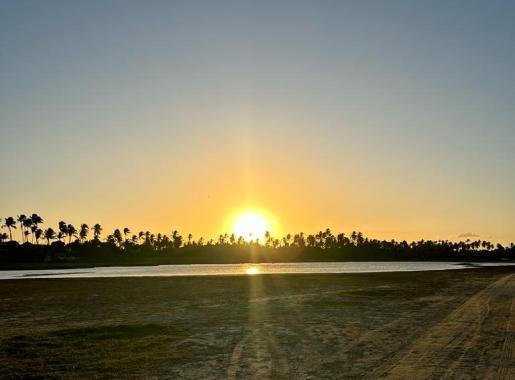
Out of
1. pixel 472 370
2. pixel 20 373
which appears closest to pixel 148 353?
pixel 20 373

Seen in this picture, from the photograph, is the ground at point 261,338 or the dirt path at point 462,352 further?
the ground at point 261,338

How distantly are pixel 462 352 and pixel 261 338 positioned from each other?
736cm

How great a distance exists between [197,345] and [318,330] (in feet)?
18.6

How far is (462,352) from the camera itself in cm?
1545

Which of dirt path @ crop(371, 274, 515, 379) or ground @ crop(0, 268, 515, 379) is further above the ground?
dirt path @ crop(371, 274, 515, 379)

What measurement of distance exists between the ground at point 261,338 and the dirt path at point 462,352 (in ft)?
0.11

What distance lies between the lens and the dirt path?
12938mm

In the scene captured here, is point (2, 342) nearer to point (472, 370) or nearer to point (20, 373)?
point (20, 373)

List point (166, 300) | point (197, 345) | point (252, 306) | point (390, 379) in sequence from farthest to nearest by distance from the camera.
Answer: point (166, 300) → point (252, 306) → point (197, 345) → point (390, 379)

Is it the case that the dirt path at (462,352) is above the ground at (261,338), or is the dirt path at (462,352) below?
above

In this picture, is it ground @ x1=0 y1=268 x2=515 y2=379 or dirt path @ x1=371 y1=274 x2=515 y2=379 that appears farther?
ground @ x1=0 y1=268 x2=515 y2=379

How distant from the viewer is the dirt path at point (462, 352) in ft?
42.4

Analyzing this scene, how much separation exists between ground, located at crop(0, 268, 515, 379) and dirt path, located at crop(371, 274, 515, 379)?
33 mm

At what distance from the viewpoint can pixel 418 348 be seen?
53.7ft
